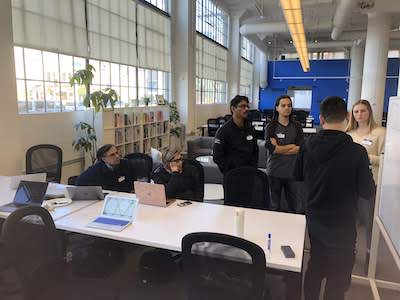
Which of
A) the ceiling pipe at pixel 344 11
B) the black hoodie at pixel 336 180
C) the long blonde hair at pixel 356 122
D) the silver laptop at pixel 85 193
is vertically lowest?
the silver laptop at pixel 85 193

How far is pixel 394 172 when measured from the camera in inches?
83.0

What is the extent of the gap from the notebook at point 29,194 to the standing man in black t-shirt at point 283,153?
82.3 inches

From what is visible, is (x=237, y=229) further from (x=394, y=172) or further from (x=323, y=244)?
(x=394, y=172)

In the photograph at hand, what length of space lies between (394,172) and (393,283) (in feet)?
4.09

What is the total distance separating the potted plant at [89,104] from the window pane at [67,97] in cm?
28

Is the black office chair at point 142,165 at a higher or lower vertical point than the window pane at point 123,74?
lower

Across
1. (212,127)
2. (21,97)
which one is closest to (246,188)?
(21,97)

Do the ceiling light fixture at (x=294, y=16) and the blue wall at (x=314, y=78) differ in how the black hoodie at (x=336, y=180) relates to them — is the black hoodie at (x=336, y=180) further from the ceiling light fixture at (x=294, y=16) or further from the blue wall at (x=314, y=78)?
the blue wall at (x=314, y=78)

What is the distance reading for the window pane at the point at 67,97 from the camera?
17.6 feet

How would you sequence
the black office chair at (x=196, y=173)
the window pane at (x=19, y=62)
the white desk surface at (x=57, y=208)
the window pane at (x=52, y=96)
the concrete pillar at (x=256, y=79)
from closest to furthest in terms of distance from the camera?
the white desk surface at (x=57, y=208), the black office chair at (x=196, y=173), the window pane at (x=19, y=62), the window pane at (x=52, y=96), the concrete pillar at (x=256, y=79)

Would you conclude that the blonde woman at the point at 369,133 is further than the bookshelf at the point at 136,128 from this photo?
No

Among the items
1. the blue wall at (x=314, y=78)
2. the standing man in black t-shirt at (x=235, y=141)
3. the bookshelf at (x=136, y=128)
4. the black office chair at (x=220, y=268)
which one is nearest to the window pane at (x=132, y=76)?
the bookshelf at (x=136, y=128)

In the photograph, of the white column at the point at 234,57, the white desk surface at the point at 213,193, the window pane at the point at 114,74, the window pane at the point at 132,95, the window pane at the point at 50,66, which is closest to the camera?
the white desk surface at the point at 213,193

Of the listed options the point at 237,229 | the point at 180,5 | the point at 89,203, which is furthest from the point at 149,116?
the point at 237,229
